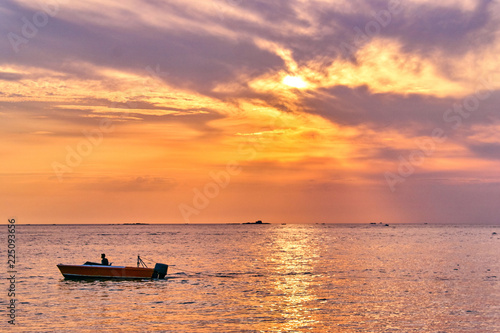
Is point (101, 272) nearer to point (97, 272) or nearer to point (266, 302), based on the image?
point (97, 272)

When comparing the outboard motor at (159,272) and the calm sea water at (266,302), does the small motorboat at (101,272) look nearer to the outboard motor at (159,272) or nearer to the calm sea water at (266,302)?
the outboard motor at (159,272)

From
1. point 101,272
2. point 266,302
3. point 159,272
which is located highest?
point 101,272

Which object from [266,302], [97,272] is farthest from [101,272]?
[266,302]

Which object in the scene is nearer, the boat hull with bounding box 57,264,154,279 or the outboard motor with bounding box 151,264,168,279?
the boat hull with bounding box 57,264,154,279

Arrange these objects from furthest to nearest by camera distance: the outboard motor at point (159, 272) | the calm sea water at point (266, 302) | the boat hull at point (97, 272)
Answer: the outboard motor at point (159, 272)
the boat hull at point (97, 272)
the calm sea water at point (266, 302)

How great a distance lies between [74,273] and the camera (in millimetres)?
53594

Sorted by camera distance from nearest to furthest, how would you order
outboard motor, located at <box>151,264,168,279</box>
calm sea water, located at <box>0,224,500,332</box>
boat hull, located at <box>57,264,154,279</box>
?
calm sea water, located at <box>0,224,500,332</box>
boat hull, located at <box>57,264,154,279</box>
outboard motor, located at <box>151,264,168,279</box>

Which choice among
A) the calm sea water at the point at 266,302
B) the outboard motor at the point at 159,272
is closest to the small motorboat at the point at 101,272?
the outboard motor at the point at 159,272

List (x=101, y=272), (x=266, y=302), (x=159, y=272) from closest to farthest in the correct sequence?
1. (x=266, y=302)
2. (x=101, y=272)
3. (x=159, y=272)

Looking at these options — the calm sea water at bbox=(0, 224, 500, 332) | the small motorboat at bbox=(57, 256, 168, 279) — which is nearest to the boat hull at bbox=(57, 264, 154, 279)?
the small motorboat at bbox=(57, 256, 168, 279)

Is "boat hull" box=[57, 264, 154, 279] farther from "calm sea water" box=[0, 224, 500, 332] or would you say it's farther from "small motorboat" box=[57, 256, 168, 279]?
"calm sea water" box=[0, 224, 500, 332]

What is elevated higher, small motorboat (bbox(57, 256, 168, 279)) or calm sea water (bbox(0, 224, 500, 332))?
small motorboat (bbox(57, 256, 168, 279))

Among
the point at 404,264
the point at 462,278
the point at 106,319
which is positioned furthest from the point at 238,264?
the point at 106,319

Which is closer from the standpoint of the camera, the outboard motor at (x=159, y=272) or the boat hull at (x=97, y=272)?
the boat hull at (x=97, y=272)
